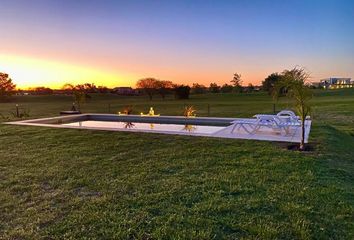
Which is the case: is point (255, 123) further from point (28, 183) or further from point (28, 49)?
point (28, 49)

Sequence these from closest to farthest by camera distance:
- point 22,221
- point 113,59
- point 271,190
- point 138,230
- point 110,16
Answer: point 138,230 < point 22,221 < point 271,190 < point 110,16 < point 113,59

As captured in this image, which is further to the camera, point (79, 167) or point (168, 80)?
point (168, 80)

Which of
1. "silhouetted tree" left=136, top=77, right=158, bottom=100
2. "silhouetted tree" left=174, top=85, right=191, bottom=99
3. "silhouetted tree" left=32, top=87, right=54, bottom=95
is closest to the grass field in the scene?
"silhouetted tree" left=174, top=85, right=191, bottom=99

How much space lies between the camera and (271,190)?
367cm

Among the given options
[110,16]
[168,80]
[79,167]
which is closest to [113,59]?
[110,16]

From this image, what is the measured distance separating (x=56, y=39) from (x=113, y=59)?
5.82 m

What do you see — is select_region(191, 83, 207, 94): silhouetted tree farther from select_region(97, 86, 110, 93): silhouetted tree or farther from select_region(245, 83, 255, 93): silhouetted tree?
select_region(97, 86, 110, 93): silhouetted tree

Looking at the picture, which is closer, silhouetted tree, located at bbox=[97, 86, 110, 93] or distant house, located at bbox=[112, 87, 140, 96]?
distant house, located at bbox=[112, 87, 140, 96]

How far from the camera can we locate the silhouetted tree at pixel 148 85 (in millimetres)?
39969

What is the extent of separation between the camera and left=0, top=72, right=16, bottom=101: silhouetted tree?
1676 inches

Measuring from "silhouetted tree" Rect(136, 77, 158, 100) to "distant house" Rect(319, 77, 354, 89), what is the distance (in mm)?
25796

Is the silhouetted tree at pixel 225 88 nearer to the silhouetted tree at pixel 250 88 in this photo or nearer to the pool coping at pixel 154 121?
the silhouetted tree at pixel 250 88

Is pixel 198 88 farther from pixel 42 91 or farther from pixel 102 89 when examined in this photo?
pixel 42 91

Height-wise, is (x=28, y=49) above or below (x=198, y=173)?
above
